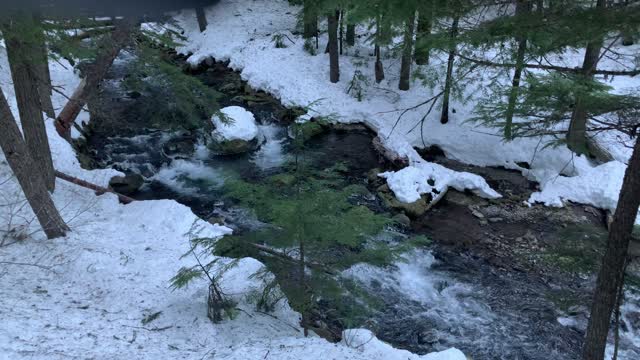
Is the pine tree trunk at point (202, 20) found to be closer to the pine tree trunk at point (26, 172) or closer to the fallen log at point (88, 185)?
the fallen log at point (88, 185)

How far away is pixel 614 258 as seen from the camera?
4.39 metres

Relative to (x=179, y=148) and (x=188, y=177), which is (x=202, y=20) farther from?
(x=188, y=177)

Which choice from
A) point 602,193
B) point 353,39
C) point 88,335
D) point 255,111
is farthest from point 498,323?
point 353,39

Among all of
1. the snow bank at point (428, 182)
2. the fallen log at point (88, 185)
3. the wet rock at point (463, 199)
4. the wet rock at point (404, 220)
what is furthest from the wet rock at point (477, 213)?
the fallen log at point (88, 185)

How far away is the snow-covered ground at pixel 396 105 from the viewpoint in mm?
11047

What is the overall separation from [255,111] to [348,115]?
354 cm

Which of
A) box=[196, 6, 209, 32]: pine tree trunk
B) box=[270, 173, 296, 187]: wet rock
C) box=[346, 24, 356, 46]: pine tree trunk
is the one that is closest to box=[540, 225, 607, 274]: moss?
box=[270, 173, 296, 187]: wet rock

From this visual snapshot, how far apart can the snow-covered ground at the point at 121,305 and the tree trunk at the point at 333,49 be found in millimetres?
10241

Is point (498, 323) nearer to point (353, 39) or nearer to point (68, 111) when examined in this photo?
point (68, 111)

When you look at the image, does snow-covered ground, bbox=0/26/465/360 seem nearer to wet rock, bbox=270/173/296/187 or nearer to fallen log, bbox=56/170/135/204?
fallen log, bbox=56/170/135/204

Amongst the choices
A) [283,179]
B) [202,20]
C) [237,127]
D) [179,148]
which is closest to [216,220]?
[237,127]

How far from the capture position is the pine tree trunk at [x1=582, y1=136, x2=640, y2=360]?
165 inches

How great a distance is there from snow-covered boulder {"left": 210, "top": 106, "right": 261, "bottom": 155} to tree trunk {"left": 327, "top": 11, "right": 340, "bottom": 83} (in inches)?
164

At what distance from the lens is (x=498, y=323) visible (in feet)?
24.3
